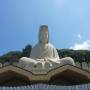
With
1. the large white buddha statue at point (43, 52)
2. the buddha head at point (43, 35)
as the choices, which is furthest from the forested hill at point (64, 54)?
the large white buddha statue at point (43, 52)

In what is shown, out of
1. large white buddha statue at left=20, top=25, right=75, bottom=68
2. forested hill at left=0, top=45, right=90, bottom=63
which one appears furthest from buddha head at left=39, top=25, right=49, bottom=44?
forested hill at left=0, top=45, right=90, bottom=63

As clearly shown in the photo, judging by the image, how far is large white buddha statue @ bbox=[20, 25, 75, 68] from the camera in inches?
708

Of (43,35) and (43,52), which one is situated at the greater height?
(43,35)

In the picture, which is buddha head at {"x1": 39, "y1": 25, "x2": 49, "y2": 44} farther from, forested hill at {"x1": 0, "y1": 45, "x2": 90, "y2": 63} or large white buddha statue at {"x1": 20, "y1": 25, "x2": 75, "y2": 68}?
forested hill at {"x1": 0, "y1": 45, "x2": 90, "y2": 63}

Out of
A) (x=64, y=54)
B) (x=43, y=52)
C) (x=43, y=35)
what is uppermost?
(x=64, y=54)

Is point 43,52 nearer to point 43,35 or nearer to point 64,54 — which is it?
point 43,35

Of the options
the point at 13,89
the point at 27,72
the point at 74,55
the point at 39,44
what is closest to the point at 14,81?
the point at 27,72

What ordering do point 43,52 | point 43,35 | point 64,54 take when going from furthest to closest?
point 64,54 < point 43,35 < point 43,52

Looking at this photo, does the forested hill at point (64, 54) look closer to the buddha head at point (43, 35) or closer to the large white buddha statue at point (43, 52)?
the buddha head at point (43, 35)

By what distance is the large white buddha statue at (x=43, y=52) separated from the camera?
18.0 meters

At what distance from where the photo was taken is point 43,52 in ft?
65.3

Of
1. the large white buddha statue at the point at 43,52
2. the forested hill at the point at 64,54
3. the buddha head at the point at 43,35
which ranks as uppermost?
the forested hill at the point at 64,54

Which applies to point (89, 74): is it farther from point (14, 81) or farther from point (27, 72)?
point (14, 81)

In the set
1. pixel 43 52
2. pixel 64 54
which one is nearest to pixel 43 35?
pixel 43 52
